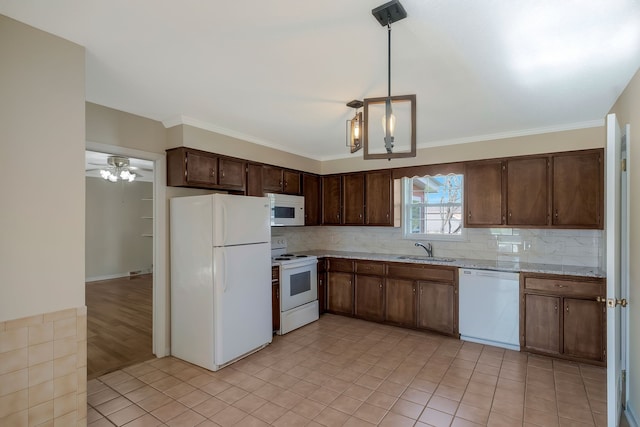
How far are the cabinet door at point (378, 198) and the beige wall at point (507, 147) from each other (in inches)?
6.2

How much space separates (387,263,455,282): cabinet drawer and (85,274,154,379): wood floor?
299 cm

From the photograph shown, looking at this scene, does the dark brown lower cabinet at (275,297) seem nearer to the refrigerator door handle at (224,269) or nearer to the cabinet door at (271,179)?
the refrigerator door handle at (224,269)

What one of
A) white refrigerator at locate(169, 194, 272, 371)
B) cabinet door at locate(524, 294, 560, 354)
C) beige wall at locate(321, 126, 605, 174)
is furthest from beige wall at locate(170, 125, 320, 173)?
cabinet door at locate(524, 294, 560, 354)

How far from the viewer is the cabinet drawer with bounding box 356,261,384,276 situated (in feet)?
14.4

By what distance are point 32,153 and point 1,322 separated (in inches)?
36.3

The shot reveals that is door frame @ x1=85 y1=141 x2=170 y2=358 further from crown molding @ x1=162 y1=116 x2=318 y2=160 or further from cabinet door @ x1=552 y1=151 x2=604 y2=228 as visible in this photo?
cabinet door @ x1=552 y1=151 x2=604 y2=228

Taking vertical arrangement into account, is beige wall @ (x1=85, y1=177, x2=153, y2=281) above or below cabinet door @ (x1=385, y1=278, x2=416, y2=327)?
above

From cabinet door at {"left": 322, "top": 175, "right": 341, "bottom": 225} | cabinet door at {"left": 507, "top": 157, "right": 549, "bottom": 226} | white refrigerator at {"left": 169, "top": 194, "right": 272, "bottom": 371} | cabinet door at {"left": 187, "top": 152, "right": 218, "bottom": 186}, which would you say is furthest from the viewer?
cabinet door at {"left": 322, "top": 175, "right": 341, "bottom": 225}

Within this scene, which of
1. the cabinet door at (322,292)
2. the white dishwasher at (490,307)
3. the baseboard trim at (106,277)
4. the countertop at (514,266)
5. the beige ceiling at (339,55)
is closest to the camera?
the beige ceiling at (339,55)

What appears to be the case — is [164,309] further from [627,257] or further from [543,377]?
[627,257]

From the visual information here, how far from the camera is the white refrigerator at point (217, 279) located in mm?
3070

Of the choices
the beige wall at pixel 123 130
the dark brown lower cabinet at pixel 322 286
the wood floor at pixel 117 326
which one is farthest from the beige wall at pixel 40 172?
the dark brown lower cabinet at pixel 322 286

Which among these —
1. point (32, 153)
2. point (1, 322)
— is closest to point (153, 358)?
point (1, 322)

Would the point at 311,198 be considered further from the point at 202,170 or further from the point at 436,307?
the point at 436,307
